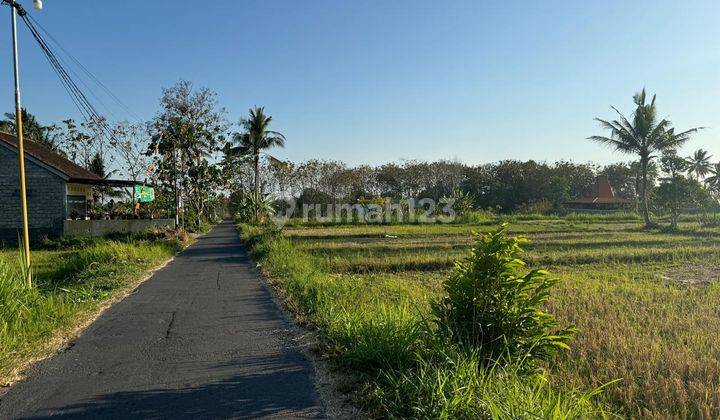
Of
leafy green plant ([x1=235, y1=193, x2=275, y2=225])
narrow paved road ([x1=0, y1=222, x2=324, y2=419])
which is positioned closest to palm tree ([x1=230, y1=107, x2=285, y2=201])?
leafy green plant ([x1=235, y1=193, x2=275, y2=225])

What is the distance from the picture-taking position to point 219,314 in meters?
7.18

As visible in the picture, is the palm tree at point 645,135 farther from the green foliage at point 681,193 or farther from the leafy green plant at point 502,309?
the leafy green plant at point 502,309

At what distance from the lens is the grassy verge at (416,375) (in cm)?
326

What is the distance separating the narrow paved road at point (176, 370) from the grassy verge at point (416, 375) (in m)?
0.49

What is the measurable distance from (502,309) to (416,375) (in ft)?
3.39

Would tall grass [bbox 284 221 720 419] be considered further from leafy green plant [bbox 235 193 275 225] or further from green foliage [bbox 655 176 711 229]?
leafy green plant [bbox 235 193 275 225]

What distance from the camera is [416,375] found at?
3.82 m

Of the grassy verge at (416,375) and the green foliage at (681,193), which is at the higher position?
the green foliage at (681,193)

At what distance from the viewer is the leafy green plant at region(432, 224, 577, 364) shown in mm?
4184

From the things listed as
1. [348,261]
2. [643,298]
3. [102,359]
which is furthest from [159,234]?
[643,298]

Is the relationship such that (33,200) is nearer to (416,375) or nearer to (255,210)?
(255,210)

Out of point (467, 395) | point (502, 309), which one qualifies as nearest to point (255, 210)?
point (502, 309)

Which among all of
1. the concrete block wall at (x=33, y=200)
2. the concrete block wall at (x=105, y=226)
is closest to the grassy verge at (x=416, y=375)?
the concrete block wall at (x=105, y=226)

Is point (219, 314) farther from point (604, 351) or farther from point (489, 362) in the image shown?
point (604, 351)
